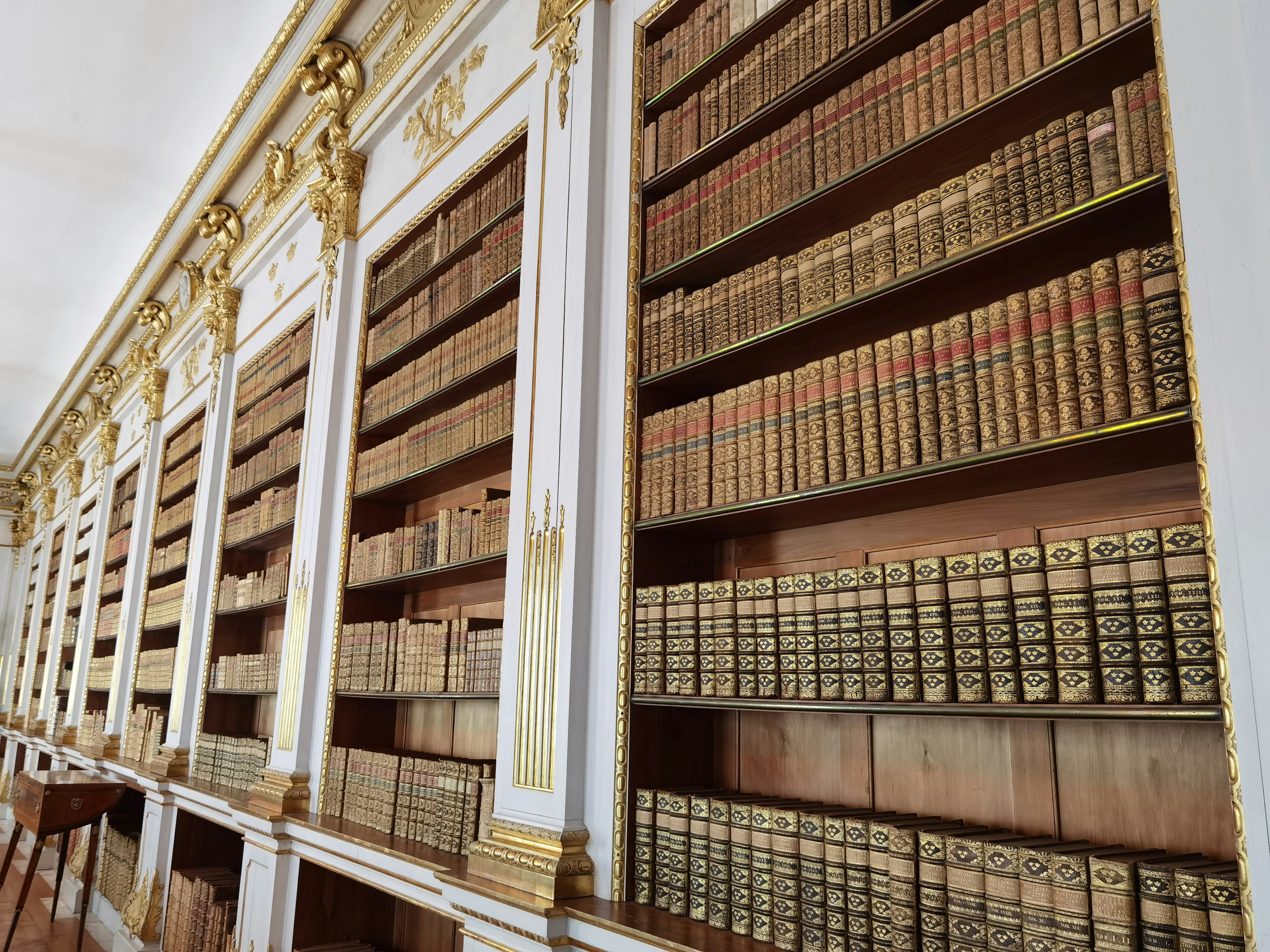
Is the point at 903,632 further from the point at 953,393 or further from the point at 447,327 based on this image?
the point at 447,327

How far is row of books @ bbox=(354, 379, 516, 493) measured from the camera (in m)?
3.27

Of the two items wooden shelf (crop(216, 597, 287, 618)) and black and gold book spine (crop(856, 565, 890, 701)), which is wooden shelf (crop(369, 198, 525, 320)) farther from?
black and gold book spine (crop(856, 565, 890, 701))

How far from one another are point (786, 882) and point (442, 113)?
3.46 meters

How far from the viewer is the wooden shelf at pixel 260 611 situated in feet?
16.1

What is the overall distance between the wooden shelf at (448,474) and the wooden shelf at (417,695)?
0.85 metres

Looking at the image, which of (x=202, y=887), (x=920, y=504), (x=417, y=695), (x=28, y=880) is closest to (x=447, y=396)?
(x=417, y=695)

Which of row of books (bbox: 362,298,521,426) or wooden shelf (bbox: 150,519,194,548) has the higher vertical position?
row of books (bbox: 362,298,521,426)

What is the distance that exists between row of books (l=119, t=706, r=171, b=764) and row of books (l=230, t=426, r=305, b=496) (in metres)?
1.82

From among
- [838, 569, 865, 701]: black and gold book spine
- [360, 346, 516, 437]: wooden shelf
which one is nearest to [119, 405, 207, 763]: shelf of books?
[360, 346, 516, 437]: wooden shelf

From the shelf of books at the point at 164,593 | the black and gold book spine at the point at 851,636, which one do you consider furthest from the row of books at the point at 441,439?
the shelf of books at the point at 164,593

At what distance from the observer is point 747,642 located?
2.15 m

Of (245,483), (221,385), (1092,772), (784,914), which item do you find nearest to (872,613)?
(1092,772)

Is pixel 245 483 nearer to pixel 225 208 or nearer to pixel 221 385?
pixel 221 385

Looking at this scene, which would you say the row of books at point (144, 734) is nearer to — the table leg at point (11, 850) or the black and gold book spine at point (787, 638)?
the table leg at point (11, 850)
